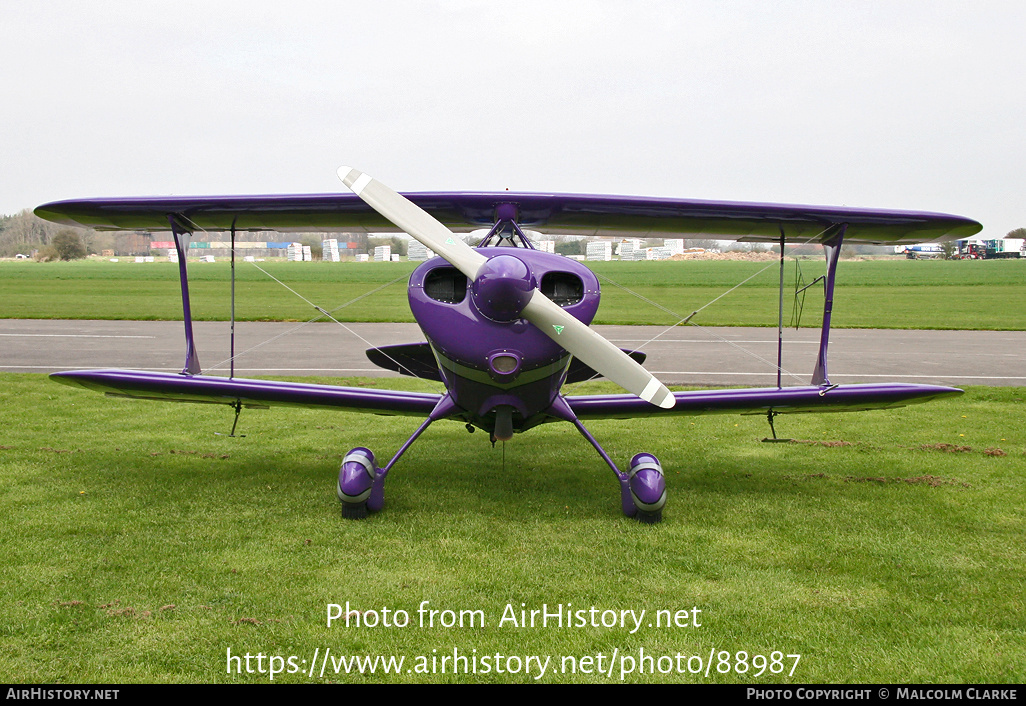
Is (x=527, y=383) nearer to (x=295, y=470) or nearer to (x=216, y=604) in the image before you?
(x=216, y=604)

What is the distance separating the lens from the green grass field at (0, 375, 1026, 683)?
12.2ft

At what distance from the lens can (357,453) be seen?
6.02m

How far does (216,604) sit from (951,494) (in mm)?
5980

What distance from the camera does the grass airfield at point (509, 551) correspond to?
3682 millimetres

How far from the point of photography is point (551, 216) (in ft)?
22.8

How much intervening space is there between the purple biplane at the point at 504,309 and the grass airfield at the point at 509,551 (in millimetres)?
689

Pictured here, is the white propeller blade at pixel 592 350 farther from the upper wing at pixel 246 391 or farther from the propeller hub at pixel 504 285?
the upper wing at pixel 246 391

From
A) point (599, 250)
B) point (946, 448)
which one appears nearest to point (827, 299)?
point (599, 250)

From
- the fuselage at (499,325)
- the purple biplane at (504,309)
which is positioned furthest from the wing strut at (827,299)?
the fuselage at (499,325)

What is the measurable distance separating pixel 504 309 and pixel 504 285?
184mm

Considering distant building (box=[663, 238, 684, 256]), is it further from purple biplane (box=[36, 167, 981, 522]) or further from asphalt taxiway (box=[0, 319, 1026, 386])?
asphalt taxiway (box=[0, 319, 1026, 386])

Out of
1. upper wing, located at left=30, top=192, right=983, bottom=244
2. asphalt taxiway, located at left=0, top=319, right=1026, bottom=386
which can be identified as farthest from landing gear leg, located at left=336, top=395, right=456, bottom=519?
asphalt taxiway, located at left=0, top=319, right=1026, bottom=386

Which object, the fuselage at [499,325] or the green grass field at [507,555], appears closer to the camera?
the green grass field at [507,555]
